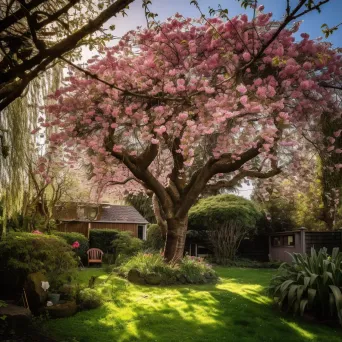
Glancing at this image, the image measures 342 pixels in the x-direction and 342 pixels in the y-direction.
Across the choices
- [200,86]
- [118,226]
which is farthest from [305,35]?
[118,226]

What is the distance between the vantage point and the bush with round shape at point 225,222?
19141 mm

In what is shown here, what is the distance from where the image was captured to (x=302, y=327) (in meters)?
6.46

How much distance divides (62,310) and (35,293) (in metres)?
0.60

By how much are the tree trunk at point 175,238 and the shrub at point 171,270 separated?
237 millimetres

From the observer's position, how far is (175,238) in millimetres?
11750

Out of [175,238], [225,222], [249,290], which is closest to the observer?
[249,290]

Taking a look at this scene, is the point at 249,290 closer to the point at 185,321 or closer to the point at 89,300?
the point at 185,321

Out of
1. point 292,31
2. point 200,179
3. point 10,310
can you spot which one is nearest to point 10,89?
point 10,310

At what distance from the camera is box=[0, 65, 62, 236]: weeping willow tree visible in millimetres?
4727

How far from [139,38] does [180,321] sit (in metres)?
6.28

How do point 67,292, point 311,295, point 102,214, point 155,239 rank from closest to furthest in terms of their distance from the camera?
point 311,295 < point 67,292 < point 155,239 < point 102,214

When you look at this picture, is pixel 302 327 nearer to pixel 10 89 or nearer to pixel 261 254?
pixel 10 89

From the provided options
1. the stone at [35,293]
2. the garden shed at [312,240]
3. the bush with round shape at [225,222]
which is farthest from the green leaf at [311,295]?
the garden shed at [312,240]

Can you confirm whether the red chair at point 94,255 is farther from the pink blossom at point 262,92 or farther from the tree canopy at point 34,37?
the tree canopy at point 34,37
